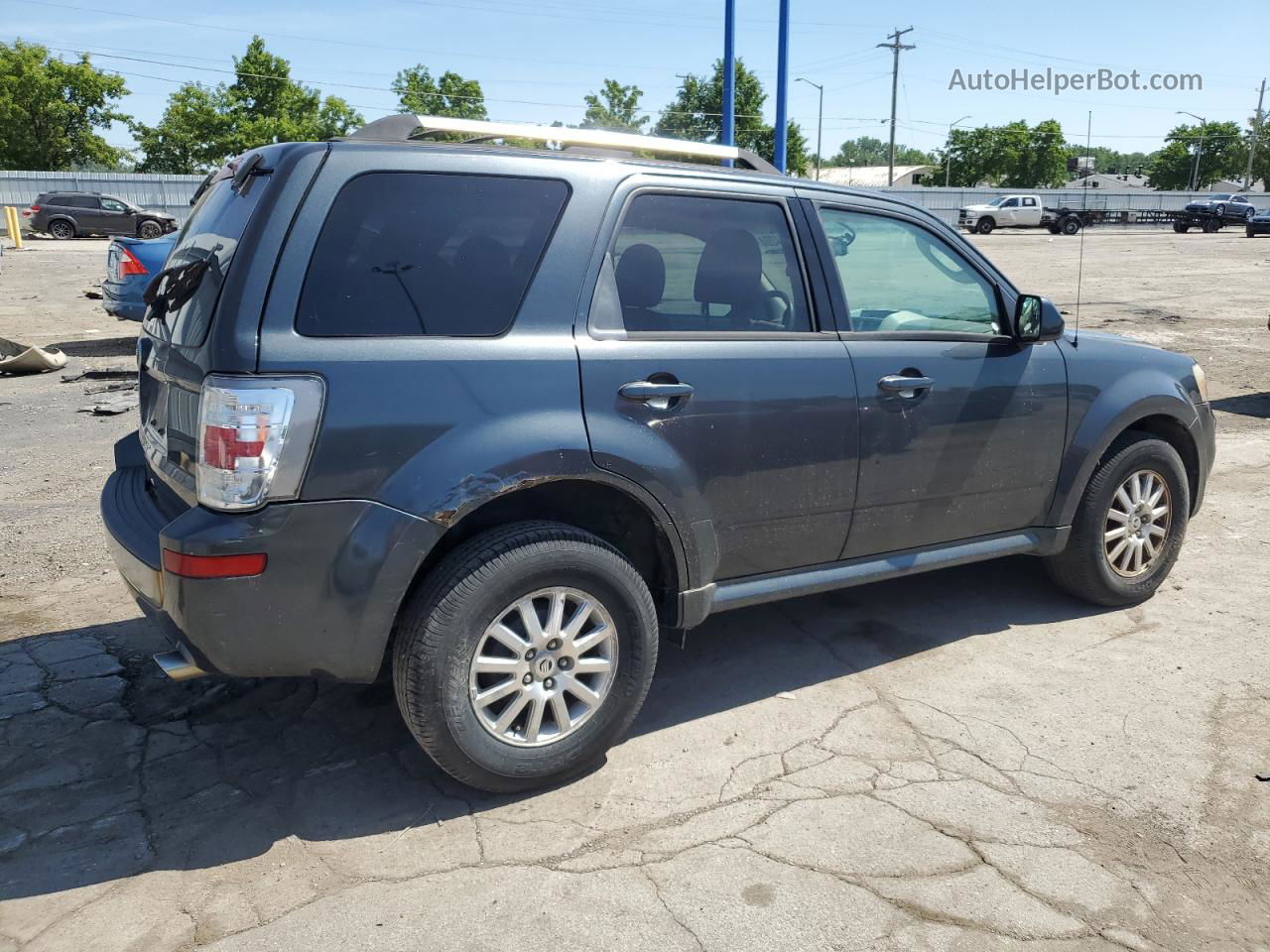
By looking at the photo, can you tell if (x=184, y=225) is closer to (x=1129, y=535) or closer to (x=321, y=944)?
(x=321, y=944)

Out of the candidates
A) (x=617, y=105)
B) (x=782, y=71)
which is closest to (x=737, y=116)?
(x=617, y=105)

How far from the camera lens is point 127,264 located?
10.7m

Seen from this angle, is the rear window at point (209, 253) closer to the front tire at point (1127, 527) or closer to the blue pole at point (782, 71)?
the front tire at point (1127, 527)

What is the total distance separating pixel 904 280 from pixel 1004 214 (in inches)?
1858

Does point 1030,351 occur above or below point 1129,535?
above

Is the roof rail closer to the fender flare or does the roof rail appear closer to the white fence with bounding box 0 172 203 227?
the fender flare

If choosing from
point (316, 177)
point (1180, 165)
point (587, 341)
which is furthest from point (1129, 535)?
point (1180, 165)

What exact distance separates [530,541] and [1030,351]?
2.45 m

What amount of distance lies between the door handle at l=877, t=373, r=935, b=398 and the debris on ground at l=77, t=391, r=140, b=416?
718cm

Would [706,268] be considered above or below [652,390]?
above

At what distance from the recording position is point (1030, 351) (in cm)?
445

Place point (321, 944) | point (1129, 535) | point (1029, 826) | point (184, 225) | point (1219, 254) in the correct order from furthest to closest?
point (1219, 254) < point (1129, 535) < point (184, 225) < point (1029, 826) < point (321, 944)

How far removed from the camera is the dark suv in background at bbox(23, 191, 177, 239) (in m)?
35.2

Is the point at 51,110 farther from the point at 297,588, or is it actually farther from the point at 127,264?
the point at 297,588
